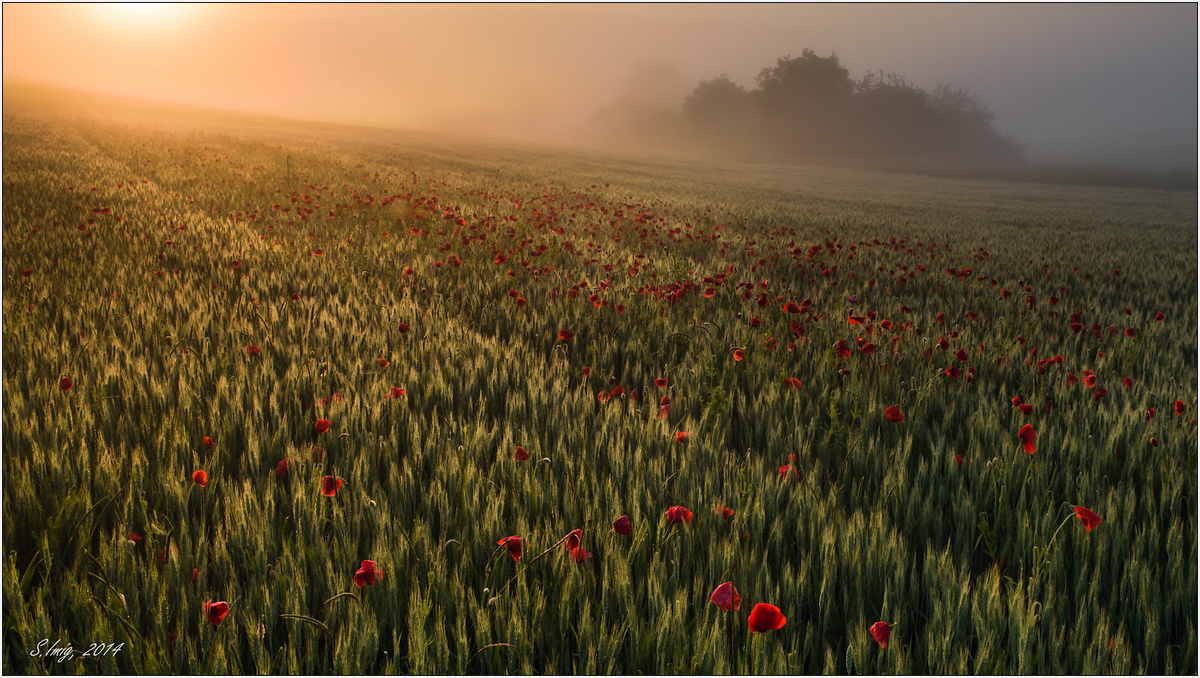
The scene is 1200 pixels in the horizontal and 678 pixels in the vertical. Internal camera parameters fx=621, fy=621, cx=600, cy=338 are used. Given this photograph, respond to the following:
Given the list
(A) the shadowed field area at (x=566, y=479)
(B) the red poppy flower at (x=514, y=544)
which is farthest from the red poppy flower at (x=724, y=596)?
(B) the red poppy flower at (x=514, y=544)

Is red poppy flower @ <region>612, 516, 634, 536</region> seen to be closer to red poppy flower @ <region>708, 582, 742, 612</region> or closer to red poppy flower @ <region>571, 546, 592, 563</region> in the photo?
red poppy flower @ <region>571, 546, 592, 563</region>

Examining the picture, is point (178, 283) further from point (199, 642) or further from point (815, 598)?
point (815, 598)

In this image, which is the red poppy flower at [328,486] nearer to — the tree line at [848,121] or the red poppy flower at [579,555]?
the red poppy flower at [579,555]

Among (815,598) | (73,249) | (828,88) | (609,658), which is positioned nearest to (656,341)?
(815,598)

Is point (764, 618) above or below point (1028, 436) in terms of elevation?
below


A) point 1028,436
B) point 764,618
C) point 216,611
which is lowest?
point 216,611

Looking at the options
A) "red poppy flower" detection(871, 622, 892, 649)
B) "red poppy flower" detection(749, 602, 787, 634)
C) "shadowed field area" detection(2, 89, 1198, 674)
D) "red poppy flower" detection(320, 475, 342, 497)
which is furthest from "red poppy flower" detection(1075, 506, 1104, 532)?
"red poppy flower" detection(320, 475, 342, 497)

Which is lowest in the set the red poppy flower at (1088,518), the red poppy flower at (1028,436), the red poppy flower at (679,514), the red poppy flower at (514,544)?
the red poppy flower at (514,544)

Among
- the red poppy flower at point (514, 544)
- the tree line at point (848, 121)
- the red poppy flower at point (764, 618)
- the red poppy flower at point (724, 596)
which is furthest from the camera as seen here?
the tree line at point (848, 121)

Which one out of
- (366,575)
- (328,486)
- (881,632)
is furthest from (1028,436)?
(328,486)

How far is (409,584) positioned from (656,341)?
2.37m

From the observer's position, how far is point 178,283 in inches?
164

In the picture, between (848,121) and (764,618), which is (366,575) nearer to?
(764,618)

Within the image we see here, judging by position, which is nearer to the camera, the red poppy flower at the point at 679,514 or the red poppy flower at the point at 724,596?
the red poppy flower at the point at 724,596
